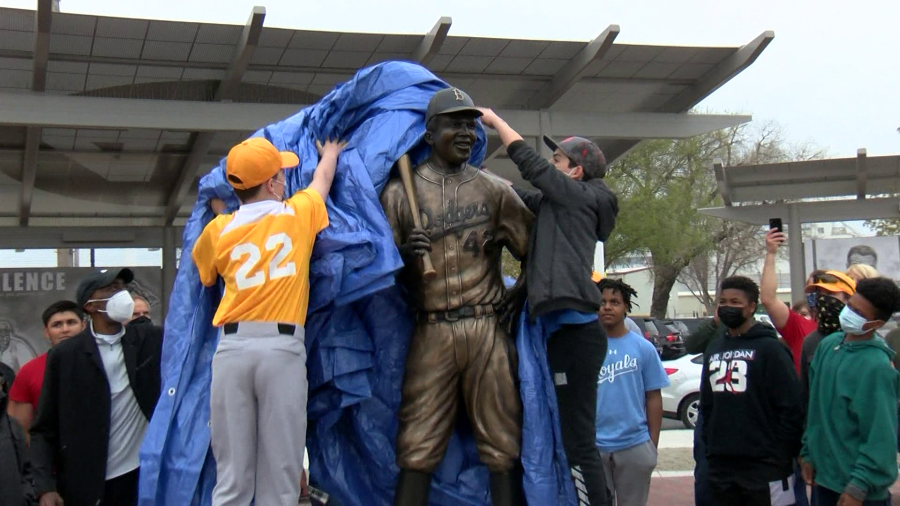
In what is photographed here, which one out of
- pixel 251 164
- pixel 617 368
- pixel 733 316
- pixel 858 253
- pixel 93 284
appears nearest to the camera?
pixel 251 164

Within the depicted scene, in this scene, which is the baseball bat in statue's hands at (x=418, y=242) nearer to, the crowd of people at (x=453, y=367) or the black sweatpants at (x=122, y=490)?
the crowd of people at (x=453, y=367)

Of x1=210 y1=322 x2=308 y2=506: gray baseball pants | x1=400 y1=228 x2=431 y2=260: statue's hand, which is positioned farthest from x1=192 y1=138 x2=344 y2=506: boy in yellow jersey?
x1=400 y1=228 x2=431 y2=260: statue's hand

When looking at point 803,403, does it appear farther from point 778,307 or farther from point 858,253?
point 858,253

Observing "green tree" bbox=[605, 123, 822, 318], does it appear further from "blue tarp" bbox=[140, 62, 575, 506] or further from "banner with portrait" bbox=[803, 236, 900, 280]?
"blue tarp" bbox=[140, 62, 575, 506]

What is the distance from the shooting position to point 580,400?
3924 mm

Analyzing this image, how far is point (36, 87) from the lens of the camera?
11867mm

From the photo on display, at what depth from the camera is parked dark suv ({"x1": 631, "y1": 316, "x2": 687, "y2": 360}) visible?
19328mm

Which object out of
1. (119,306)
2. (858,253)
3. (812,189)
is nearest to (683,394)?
(858,253)

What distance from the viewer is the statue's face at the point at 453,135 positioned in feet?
13.4

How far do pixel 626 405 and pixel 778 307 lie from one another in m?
0.96

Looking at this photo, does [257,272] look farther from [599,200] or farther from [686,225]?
[686,225]

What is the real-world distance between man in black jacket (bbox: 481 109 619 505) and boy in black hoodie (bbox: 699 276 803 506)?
841 millimetres

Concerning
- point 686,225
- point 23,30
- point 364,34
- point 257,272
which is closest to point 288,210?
point 257,272

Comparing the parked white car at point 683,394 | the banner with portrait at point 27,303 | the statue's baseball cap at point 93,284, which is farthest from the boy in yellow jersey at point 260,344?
the banner with portrait at point 27,303
